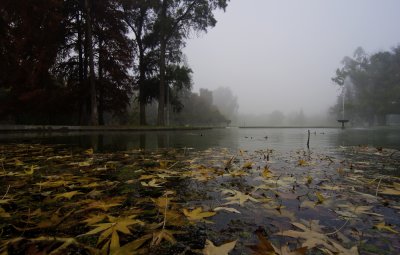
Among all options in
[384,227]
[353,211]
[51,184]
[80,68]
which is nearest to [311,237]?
[384,227]

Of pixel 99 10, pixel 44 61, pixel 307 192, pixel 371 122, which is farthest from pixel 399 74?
pixel 307 192

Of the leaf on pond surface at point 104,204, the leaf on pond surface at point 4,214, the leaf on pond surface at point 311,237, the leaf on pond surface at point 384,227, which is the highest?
the leaf on pond surface at point 104,204

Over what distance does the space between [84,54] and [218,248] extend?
18.2m

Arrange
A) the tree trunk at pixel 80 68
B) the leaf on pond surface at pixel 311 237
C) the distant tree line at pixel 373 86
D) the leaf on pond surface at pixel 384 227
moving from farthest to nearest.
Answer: the distant tree line at pixel 373 86, the tree trunk at pixel 80 68, the leaf on pond surface at pixel 384 227, the leaf on pond surface at pixel 311 237

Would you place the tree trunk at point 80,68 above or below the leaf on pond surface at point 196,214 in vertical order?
above

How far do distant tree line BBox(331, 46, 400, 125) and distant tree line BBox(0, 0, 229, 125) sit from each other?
125 ft

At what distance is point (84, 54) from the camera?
17047mm

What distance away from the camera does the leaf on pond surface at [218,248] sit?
3.61 ft

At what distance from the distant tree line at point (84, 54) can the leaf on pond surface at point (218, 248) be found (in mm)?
15354

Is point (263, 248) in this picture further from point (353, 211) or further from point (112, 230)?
point (353, 211)

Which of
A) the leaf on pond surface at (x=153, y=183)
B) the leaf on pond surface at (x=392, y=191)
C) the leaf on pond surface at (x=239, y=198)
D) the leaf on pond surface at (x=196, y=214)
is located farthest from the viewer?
the leaf on pond surface at (x=153, y=183)

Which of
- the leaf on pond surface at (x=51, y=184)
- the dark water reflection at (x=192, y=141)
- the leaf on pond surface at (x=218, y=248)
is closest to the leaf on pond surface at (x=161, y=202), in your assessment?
the leaf on pond surface at (x=218, y=248)

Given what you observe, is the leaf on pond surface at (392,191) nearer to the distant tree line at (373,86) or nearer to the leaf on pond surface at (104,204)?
the leaf on pond surface at (104,204)

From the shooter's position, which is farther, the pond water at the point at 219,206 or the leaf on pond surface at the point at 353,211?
the leaf on pond surface at the point at 353,211
